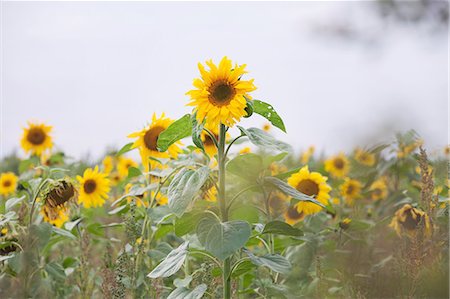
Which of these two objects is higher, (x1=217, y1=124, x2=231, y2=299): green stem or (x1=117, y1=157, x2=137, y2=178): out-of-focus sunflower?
(x1=117, y1=157, x2=137, y2=178): out-of-focus sunflower

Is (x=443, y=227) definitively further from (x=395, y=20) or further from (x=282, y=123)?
(x=282, y=123)

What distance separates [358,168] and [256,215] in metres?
1.98

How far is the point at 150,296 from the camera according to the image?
2.50 m

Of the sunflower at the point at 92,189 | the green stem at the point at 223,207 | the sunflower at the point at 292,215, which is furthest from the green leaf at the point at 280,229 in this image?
the sunflower at the point at 92,189

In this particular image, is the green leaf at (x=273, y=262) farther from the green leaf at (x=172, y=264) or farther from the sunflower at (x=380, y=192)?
the sunflower at (x=380, y=192)

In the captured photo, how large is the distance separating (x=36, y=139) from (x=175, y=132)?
2.47 m

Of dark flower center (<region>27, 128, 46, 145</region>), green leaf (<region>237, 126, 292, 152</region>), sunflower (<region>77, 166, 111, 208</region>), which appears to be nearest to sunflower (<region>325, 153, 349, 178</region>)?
sunflower (<region>77, 166, 111, 208</region>)

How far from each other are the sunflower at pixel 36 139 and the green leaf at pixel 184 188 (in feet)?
8.30

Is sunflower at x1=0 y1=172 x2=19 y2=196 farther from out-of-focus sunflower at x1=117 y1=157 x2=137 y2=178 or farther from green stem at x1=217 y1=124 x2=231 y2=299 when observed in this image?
green stem at x1=217 y1=124 x2=231 y2=299

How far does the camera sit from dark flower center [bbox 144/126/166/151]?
9.19ft

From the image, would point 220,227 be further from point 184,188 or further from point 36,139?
point 36,139

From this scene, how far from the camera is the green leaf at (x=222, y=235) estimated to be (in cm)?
168

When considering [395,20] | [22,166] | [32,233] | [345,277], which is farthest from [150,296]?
[22,166]

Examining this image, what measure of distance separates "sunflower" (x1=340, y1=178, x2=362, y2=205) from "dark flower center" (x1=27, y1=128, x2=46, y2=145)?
1999mm
